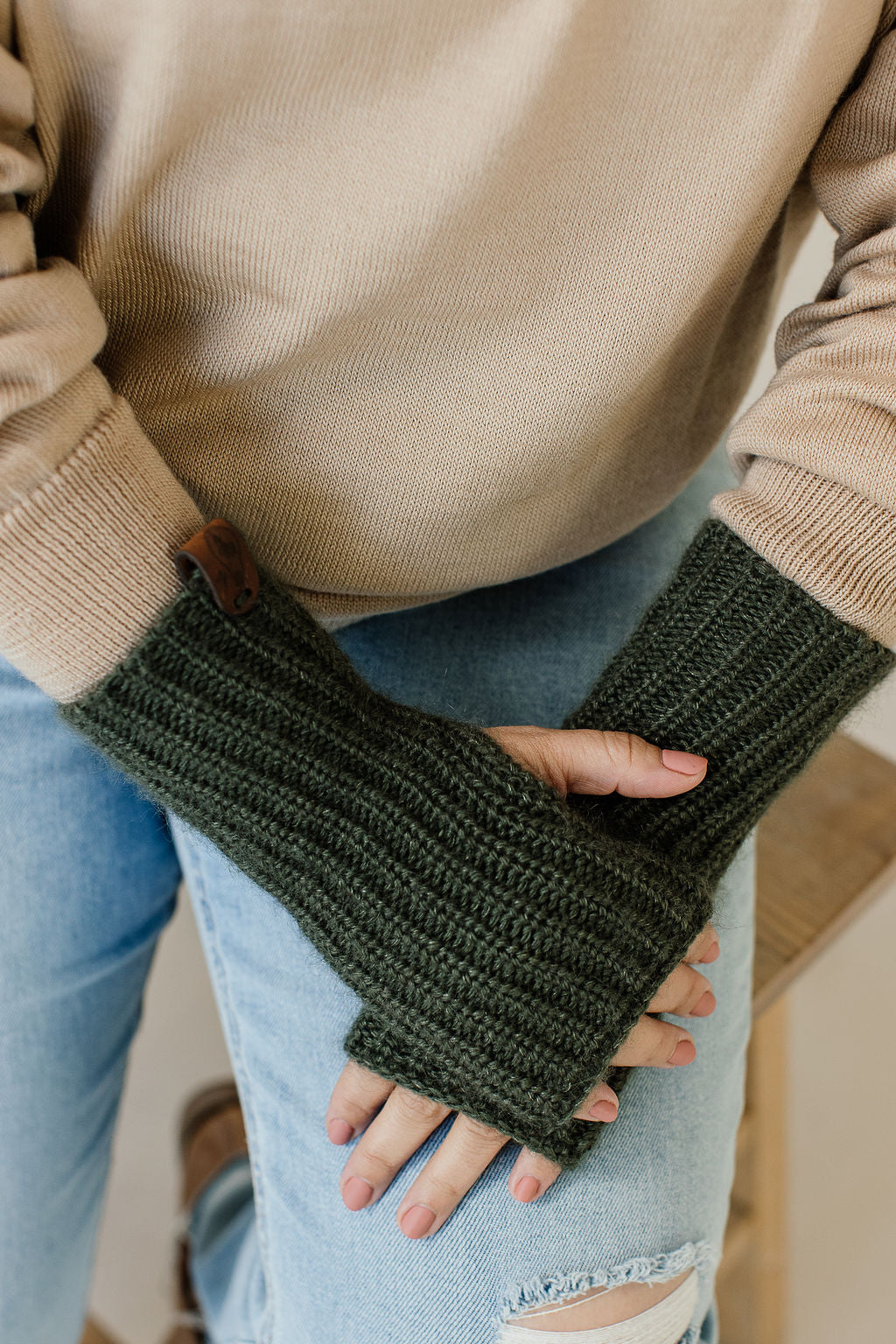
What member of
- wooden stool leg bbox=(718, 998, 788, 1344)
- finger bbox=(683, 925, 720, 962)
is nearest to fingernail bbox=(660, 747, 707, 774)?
finger bbox=(683, 925, 720, 962)

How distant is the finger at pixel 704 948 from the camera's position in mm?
662

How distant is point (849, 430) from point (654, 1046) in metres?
0.43

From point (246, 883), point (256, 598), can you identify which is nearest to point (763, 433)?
point (256, 598)

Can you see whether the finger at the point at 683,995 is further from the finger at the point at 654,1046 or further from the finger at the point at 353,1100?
the finger at the point at 353,1100

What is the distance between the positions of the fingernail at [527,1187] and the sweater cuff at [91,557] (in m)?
0.42

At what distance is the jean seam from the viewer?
724 millimetres

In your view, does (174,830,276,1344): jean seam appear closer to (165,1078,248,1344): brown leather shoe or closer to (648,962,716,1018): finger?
(648,962,716,1018): finger

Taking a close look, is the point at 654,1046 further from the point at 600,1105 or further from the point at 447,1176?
the point at 447,1176

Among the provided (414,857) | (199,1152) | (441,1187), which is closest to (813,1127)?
(199,1152)

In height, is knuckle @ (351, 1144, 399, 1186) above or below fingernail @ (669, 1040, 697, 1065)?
below

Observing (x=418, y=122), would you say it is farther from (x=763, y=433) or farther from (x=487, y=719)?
(x=487, y=719)

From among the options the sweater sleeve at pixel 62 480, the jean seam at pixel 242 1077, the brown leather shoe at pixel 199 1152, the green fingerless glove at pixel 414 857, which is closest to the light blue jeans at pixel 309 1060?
the jean seam at pixel 242 1077

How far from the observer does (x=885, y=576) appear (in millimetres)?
611

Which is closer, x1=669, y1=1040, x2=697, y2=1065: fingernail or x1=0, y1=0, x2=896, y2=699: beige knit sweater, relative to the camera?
x1=0, y1=0, x2=896, y2=699: beige knit sweater
